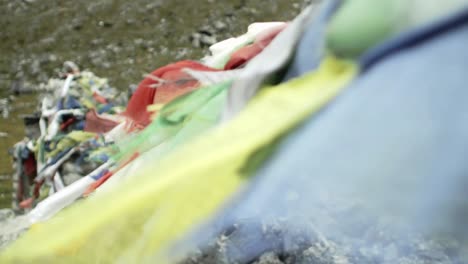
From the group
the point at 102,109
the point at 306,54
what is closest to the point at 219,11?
the point at 102,109

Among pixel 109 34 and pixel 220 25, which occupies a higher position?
pixel 109 34

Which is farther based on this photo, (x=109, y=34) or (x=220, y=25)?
(x=109, y=34)

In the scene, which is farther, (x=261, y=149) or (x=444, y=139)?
(x=261, y=149)

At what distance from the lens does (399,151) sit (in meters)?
1.44

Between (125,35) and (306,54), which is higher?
(306,54)

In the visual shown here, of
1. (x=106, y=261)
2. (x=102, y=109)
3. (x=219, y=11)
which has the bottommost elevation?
(x=219, y=11)

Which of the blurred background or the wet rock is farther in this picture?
the wet rock

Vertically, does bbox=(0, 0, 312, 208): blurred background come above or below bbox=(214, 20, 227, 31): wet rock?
above

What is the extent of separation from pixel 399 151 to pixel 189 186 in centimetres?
37

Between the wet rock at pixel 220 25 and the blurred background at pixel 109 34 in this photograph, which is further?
the wet rock at pixel 220 25

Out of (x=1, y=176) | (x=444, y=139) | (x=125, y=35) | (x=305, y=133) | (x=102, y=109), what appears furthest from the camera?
(x=125, y=35)

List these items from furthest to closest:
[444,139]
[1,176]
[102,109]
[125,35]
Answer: [125,35] < [1,176] < [102,109] < [444,139]

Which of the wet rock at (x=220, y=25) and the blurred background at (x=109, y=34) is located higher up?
the blurred background at (x=109, y=34)

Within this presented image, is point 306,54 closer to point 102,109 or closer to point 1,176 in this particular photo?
point 102,109
